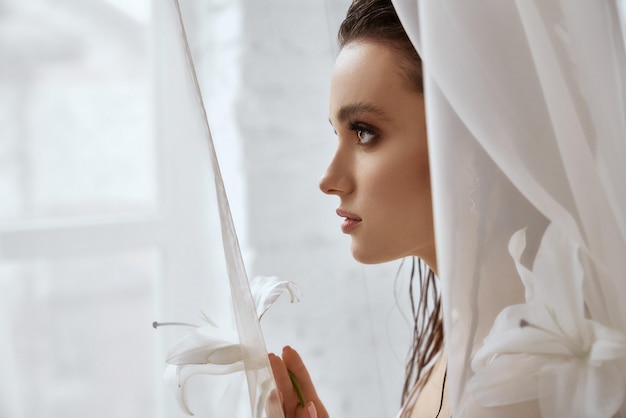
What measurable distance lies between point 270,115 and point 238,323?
0.80 meters

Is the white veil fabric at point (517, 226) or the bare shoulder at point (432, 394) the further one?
the bare shoulder at point (432, 394)

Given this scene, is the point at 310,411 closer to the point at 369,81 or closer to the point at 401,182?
the point at 401,182

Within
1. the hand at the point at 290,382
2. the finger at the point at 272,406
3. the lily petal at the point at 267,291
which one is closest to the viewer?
the finger at the point at 272,406

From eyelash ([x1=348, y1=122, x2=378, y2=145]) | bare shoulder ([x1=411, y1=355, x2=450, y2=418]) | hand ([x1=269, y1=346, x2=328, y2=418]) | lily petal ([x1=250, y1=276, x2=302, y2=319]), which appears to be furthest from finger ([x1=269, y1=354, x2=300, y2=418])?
eyelash ([x1=348, y1=122, x2=378, y2=145])

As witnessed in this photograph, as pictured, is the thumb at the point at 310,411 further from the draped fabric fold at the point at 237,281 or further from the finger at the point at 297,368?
the draped fabric fold at the point at 237,281

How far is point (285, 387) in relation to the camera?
934 mm

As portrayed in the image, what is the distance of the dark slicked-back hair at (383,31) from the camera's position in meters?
0.94

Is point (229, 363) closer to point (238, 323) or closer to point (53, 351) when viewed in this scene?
point (238, 323)

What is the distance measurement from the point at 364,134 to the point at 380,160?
57 millimetres

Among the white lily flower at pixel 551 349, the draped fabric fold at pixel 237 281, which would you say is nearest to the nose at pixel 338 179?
the draped fabric fold at pixel 237 281

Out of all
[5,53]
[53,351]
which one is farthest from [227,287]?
[5,53]

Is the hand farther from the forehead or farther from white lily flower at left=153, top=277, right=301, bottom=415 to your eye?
the forehead

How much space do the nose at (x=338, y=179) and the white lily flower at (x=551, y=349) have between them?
37cm

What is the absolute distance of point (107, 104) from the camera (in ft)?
3.41
